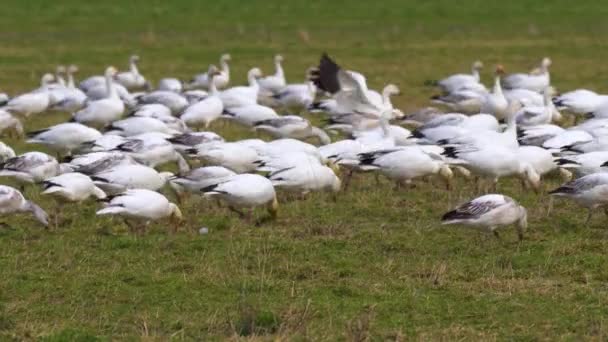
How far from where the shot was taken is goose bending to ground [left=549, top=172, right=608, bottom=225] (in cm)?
939

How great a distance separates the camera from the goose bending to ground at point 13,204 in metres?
9.22

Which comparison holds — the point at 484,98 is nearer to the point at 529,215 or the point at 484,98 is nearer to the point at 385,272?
the point at 529,215

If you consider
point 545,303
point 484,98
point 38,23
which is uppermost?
point 545,303

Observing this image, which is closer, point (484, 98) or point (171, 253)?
point (171, 253)

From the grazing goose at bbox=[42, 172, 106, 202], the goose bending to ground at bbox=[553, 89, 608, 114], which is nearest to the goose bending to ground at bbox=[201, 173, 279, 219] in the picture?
the grazing goose at bbox=[42, 172, 106, 202]

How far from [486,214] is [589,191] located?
1.11 metres

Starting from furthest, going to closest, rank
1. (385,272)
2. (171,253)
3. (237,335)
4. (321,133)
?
(321,133)
(171,253)
(385,272)
(237,335)

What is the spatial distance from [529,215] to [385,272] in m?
2.42

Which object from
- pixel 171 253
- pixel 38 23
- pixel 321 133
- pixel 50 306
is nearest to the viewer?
pixel 50 306

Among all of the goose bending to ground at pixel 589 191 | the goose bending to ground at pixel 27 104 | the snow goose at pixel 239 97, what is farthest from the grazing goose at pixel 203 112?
the goose bending to ground at pixel 589 191

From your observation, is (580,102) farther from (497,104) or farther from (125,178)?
(125,178)

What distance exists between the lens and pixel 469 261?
27.8 ft

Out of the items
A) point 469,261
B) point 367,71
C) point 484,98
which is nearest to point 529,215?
point 469,261

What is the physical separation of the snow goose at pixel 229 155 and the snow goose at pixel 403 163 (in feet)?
3.67
